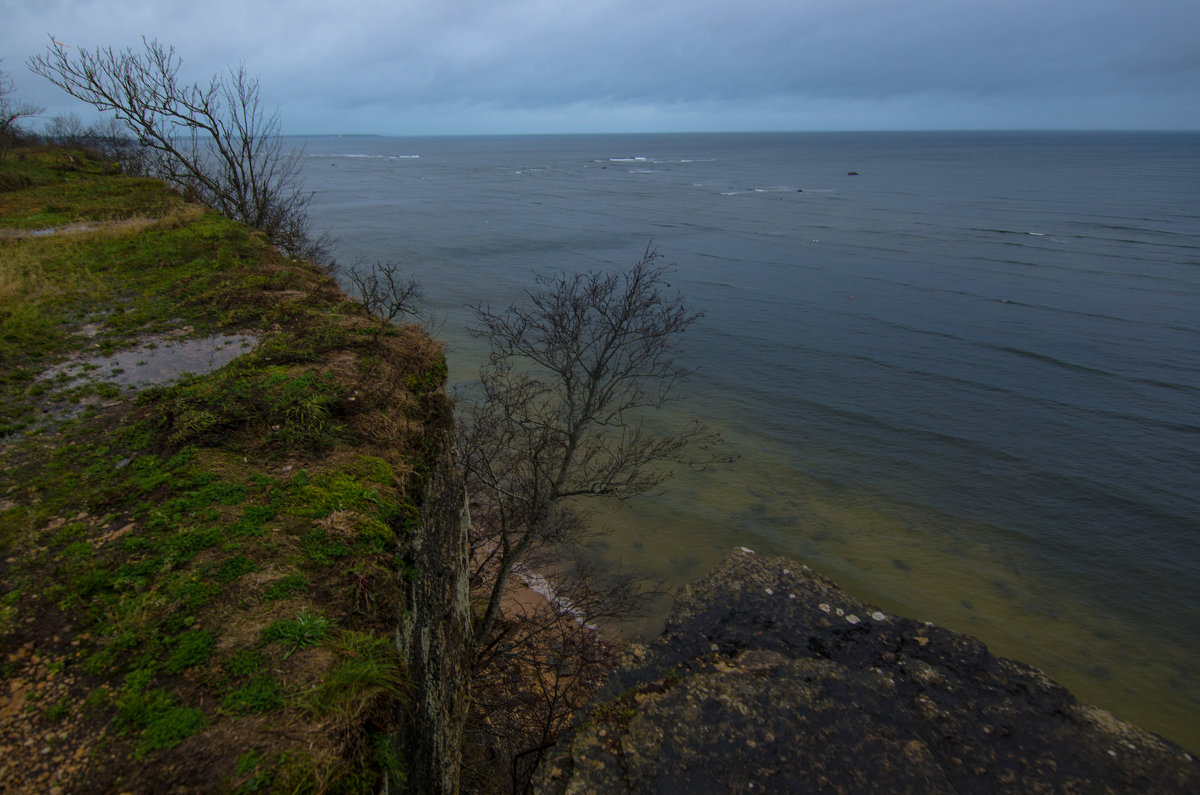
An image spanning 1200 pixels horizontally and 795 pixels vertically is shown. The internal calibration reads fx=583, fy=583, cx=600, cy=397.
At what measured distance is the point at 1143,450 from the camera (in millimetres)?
19312

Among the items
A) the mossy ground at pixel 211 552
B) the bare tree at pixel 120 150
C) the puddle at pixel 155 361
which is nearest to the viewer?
the mossy ground at pixel 211 552

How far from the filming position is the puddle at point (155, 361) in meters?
8.45

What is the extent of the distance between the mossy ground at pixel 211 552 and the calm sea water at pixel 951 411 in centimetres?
1003

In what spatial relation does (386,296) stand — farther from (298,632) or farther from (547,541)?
(298,632)

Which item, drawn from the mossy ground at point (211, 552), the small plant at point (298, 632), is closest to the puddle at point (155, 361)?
the mossy ground at point (211, 552)

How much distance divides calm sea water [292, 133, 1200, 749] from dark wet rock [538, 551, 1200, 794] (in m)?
9.58

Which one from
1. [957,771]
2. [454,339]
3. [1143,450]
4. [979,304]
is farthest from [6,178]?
[979,304]

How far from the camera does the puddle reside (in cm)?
845

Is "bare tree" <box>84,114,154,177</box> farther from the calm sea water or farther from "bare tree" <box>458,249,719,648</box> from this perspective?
"bare tree" <box>458,249,719,648</box>

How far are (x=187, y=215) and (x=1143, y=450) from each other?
32208mm

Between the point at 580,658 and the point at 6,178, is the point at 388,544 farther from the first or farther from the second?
the point at 6,178

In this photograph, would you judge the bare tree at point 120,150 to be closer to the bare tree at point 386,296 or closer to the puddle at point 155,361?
the bare tree at point 386,296

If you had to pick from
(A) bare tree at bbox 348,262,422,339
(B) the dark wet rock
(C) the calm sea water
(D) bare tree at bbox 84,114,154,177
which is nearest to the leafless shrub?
(C) the calm sea water

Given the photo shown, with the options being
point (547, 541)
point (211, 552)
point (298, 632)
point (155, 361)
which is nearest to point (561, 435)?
point (547, 541)
